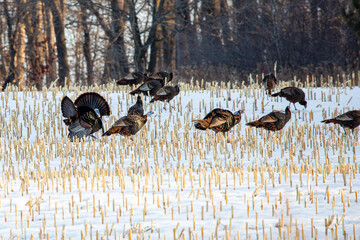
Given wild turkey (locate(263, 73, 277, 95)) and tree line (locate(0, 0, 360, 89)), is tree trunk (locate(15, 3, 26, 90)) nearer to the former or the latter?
tree line (locate(0, 0, 360, 89))

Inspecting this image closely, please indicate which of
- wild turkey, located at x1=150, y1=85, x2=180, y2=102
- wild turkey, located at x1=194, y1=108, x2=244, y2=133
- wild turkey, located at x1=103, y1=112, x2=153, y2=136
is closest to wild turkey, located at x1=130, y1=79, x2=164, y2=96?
wild turkey, located at x1=150, y1=85, x2=180, y2=102

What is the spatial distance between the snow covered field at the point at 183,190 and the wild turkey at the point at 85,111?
38 cm

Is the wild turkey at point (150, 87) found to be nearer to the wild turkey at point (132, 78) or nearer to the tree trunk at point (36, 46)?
the wild turkey at point (132, 78)

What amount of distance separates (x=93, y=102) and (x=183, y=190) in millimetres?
3664

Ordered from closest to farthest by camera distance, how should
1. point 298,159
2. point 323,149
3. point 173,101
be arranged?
1. point 298,159
2. point 323,149
3. point 173,101

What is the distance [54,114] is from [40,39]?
14.5m

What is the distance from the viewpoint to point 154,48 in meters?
19.6

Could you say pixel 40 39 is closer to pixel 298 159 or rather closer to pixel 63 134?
pixel 63 134

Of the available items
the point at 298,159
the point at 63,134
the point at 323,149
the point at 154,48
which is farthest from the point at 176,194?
the point at 154,48

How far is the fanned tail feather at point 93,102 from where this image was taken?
8.35 m

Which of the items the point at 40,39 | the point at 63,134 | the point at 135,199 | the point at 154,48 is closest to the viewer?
the point at 135,199

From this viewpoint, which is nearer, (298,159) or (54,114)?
(298,159)

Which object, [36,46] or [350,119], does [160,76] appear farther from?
[36,46]

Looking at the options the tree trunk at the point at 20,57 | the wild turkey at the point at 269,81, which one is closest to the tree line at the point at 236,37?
the tree trunk at the point at 20,57
